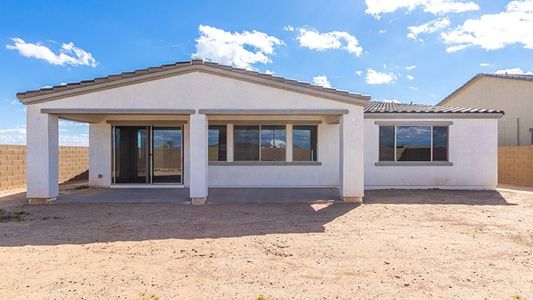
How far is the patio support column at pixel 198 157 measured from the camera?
996 cm

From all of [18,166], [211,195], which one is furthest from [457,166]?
[18,166]

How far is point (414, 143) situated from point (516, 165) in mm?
7151

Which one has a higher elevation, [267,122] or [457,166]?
[267,122]

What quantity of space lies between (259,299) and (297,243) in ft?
7.96

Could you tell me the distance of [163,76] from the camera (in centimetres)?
1000

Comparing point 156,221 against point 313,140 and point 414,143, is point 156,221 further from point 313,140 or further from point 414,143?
point 414,143

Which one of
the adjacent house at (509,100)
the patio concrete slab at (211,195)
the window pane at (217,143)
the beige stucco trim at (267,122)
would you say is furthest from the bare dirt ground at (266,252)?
the adjacent house at (509,100)

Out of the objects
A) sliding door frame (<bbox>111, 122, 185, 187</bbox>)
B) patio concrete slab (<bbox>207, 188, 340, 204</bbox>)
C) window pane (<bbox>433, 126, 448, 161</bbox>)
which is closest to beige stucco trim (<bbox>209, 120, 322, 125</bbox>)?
sliding door frame (<bbox>111, 122, 185, 187</bbox>)

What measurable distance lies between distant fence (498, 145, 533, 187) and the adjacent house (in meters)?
3.96

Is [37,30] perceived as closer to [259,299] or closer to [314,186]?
[314,186]

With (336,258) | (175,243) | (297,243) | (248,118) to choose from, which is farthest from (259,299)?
(248,118)

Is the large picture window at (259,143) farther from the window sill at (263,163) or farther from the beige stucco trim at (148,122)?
the beige stucco trim at (148,122)

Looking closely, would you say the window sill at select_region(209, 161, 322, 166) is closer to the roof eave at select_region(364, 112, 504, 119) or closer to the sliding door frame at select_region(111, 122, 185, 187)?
the sliding door frame at select_region(111, 122, 185, 187)

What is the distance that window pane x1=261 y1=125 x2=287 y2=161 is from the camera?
45.6 feet
